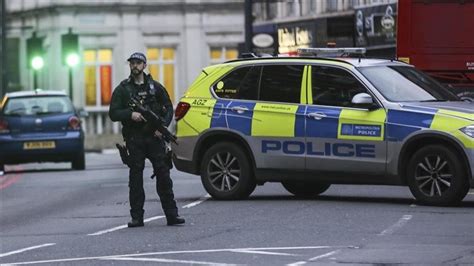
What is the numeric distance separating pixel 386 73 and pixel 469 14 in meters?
5.11

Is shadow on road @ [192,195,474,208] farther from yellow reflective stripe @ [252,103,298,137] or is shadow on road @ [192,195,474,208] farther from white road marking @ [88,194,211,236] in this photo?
yellow reflective stripe @ [252,103,298,137]

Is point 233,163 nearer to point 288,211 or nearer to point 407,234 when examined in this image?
point 288,211

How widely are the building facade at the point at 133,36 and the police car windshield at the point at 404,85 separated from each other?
138ft

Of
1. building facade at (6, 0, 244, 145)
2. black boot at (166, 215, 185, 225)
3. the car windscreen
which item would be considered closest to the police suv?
black boot at (166, 215, 185, 225)

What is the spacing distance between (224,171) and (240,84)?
3.42 feet

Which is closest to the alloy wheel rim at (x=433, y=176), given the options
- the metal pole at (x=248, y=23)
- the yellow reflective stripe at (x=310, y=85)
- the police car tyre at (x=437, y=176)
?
the police car tyre at (x=437, y=176)

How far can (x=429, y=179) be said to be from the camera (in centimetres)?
1571

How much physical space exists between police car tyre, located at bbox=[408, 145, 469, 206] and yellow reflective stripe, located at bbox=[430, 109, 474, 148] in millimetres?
213

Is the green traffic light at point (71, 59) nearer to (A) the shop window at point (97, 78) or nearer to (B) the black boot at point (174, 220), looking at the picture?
(A) the shop window at point (97, 78)

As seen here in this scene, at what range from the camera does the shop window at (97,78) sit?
5878 cm

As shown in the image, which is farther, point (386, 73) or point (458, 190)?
point (386, 73)

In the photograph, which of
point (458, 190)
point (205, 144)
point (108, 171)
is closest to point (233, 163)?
point (205, 144)

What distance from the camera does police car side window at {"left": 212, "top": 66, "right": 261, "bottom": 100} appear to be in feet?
56.9

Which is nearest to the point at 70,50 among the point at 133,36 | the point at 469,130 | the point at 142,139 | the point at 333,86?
the point at 133,36
